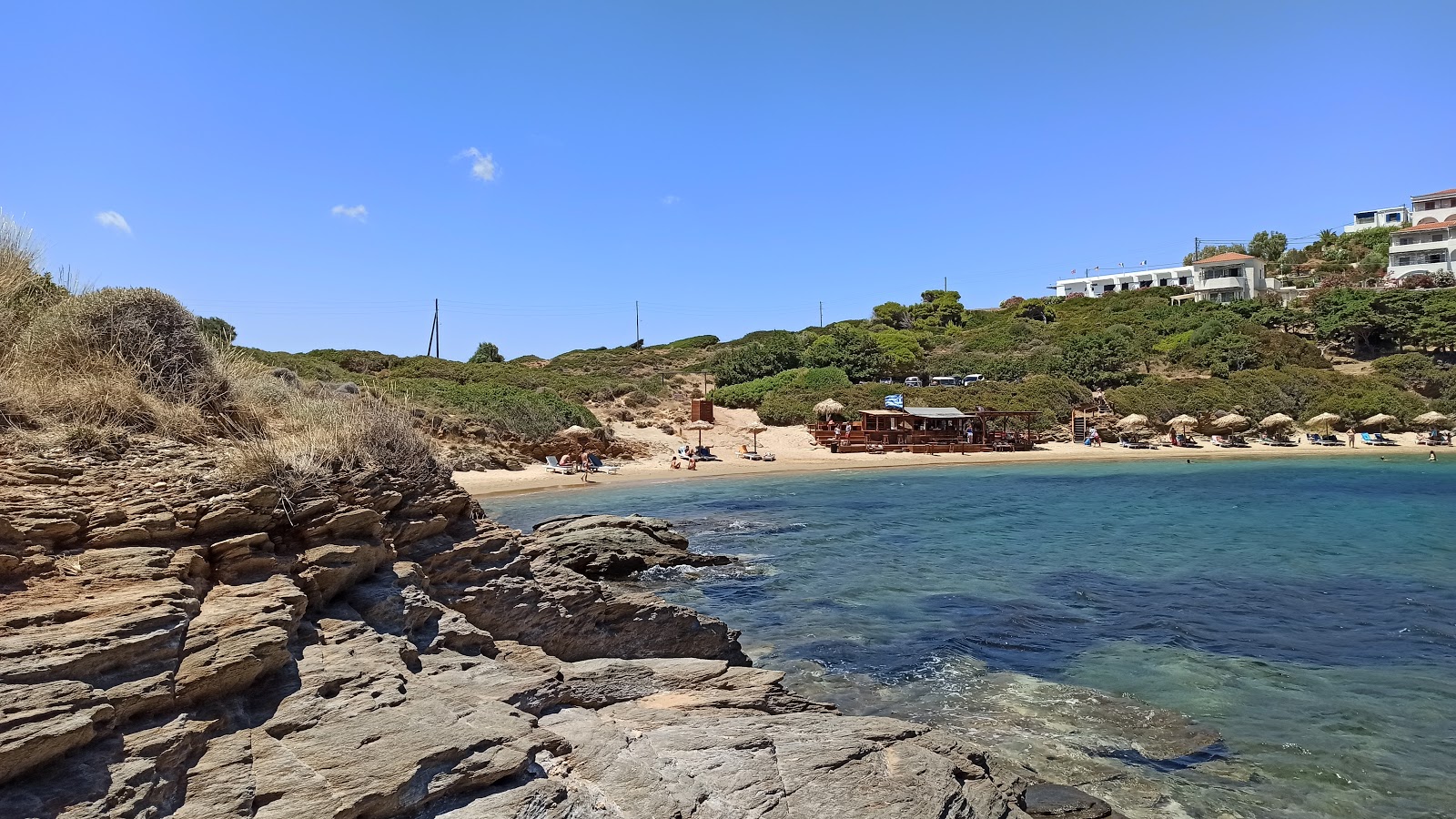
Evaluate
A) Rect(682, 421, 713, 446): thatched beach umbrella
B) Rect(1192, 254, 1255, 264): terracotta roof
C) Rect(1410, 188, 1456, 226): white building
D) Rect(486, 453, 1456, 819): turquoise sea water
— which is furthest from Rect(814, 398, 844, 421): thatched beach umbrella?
Rect(1410, 188, 1456, 226): white building

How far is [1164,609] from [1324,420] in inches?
1473

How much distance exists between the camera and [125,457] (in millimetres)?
6086

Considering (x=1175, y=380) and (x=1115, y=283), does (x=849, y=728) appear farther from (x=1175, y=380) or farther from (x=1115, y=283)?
(x=1115, y=283)

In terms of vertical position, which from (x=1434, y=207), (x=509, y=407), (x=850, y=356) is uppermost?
(x=1434, y=207)

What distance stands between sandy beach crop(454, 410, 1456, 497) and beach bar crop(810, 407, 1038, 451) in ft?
2.43

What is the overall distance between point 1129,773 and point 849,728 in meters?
3.10

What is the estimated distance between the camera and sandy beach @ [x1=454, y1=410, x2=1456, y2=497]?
31209 mm

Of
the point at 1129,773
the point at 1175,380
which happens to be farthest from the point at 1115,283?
the point at 1129,773

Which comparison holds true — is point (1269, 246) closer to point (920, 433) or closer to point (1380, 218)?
point (1380, 218)

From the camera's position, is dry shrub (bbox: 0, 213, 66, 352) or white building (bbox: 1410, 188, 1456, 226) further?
white building (bbox: 1410, 188, 1456, 226)

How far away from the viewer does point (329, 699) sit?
4.84 m

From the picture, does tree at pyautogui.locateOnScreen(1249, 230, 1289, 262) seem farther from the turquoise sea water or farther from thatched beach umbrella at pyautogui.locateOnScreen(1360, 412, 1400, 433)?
the turquoise sea water

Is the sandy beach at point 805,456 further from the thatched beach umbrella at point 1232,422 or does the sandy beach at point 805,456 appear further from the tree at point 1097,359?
the tree at point 1097,359

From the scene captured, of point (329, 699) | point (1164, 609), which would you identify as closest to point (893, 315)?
point (1164, 609)
